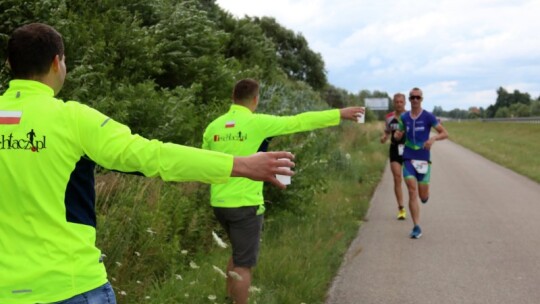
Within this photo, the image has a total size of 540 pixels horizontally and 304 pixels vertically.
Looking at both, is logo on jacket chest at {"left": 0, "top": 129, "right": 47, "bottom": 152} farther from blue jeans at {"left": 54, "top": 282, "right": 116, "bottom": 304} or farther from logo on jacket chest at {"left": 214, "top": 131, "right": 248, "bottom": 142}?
logo on jacket chest at {"left": 214, "top": 131, "right": 248, "bottom": 142}

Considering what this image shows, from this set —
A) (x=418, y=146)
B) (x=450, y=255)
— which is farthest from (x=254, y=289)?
(x=418, y=146)

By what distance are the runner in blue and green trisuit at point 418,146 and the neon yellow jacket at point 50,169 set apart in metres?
6.75

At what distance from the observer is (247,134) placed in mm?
4387

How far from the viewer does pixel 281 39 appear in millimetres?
45531

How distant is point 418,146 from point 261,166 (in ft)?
22.4

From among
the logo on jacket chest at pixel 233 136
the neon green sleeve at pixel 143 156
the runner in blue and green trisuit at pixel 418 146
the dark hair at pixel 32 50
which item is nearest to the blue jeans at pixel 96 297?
the neon green sleeve at pixel 143 156

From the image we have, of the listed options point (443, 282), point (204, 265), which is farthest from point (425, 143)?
point (204, 265)

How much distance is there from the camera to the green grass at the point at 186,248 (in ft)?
15.0

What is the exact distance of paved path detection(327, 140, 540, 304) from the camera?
18.2 feet

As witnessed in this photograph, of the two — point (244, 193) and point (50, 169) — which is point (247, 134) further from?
point (50, 169)

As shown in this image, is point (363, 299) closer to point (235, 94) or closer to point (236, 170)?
point (235, 94)

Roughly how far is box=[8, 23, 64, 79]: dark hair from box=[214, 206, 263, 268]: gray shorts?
2.44m

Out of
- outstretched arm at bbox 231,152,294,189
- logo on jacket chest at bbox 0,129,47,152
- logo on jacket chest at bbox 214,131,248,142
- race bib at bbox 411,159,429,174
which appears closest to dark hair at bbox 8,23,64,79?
logo on jacket chest at bbox 0,129,47,152

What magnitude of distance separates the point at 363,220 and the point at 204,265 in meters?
4.59
